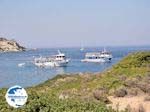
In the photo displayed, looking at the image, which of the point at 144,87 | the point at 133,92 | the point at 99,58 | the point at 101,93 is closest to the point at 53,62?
the point at 99,58

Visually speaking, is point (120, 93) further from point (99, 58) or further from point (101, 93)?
point (99, 58)

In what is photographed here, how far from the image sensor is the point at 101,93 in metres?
20.1

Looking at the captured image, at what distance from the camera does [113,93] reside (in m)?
21.0

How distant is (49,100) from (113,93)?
11.2 m

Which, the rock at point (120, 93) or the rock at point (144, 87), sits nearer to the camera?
the rock at point (120, 93)

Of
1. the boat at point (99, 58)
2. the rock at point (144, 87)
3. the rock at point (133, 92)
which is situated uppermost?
the rock at point (144, 87)

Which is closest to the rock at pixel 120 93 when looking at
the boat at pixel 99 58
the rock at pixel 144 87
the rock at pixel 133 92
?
the rock at pixel 133 92

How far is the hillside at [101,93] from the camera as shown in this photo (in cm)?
963

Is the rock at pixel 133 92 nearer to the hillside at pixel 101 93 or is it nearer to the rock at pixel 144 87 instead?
the hillside at pixel 101 93

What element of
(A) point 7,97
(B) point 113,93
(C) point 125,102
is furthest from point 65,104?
(B) point 113,93

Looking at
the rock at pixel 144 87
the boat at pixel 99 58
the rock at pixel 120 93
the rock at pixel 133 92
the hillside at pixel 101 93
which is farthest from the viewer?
the boat at pixel 99 58

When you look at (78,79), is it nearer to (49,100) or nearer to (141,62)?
(141,62)

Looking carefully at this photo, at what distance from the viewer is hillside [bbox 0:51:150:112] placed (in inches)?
379

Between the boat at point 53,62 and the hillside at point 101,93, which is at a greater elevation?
the hillside at point 101,93
